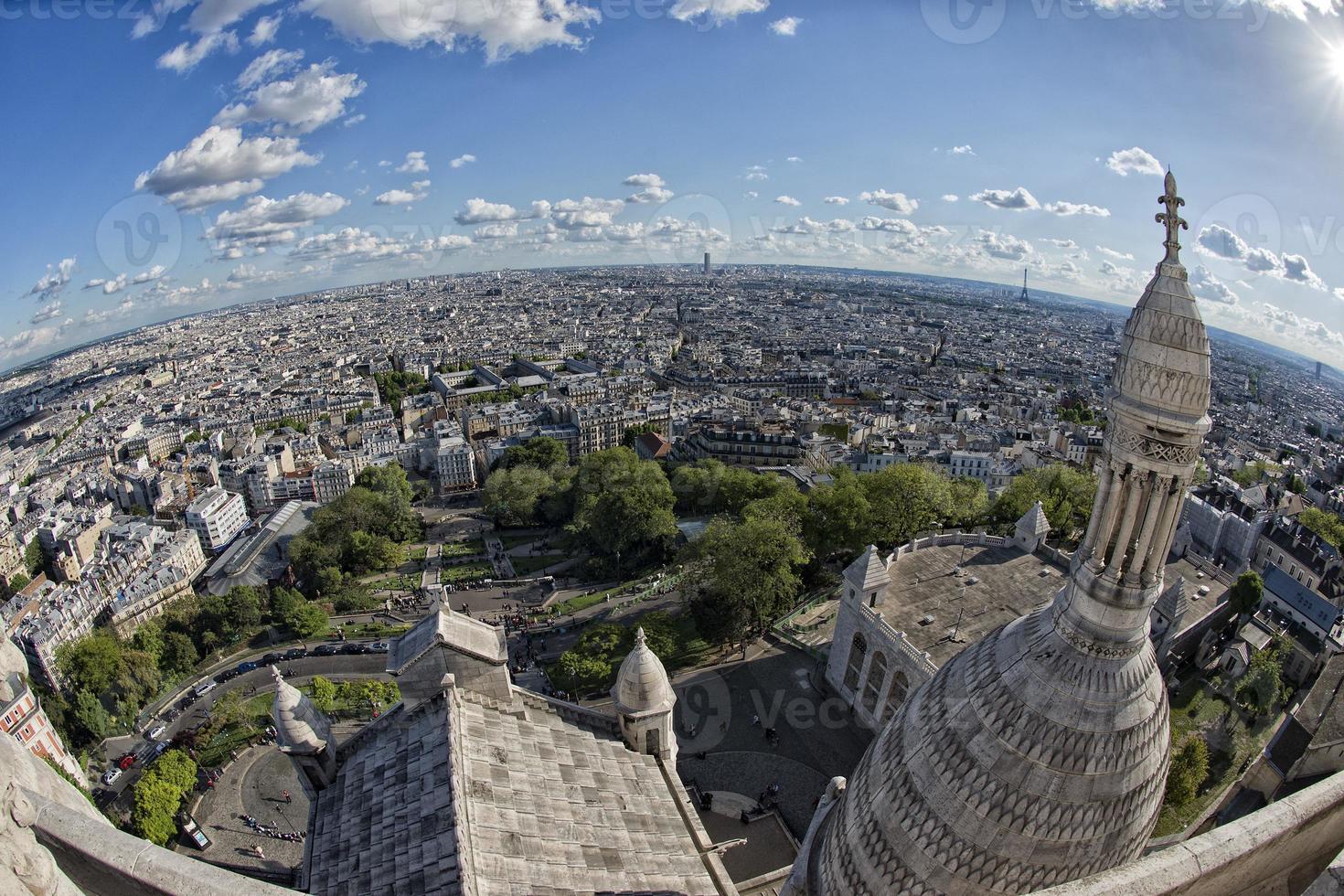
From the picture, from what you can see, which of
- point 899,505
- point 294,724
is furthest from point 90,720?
point 899,505

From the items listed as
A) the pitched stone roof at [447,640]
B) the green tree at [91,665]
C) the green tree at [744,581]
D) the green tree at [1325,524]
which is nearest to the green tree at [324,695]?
the green tree at [91,665]

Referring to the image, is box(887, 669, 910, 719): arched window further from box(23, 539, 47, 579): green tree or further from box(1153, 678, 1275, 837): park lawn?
box(23, 539, 47, 579): green tree

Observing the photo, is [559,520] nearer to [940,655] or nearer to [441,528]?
[441,528]

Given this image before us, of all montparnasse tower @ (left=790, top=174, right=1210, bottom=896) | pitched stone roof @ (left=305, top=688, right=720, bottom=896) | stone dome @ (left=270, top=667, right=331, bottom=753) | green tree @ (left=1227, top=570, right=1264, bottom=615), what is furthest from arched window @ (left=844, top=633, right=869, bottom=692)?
green tree @ (left=1227, top=570, right=1264, bottom=615)

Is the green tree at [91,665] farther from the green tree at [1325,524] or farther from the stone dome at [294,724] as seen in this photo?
the green tree at [1325,524]

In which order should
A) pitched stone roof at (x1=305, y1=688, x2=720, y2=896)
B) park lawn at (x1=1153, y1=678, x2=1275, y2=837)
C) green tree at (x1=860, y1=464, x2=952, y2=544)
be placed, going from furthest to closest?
green tree at (x1=860, y1=464, x2=952, y2=544) → park lawn at (x1=1153, y1=678, x2=1275, y2=837) → pitched stone roof at (x1=305, y1=688, x2=720, y2=896)

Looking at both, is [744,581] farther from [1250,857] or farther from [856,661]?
[1250,857]
